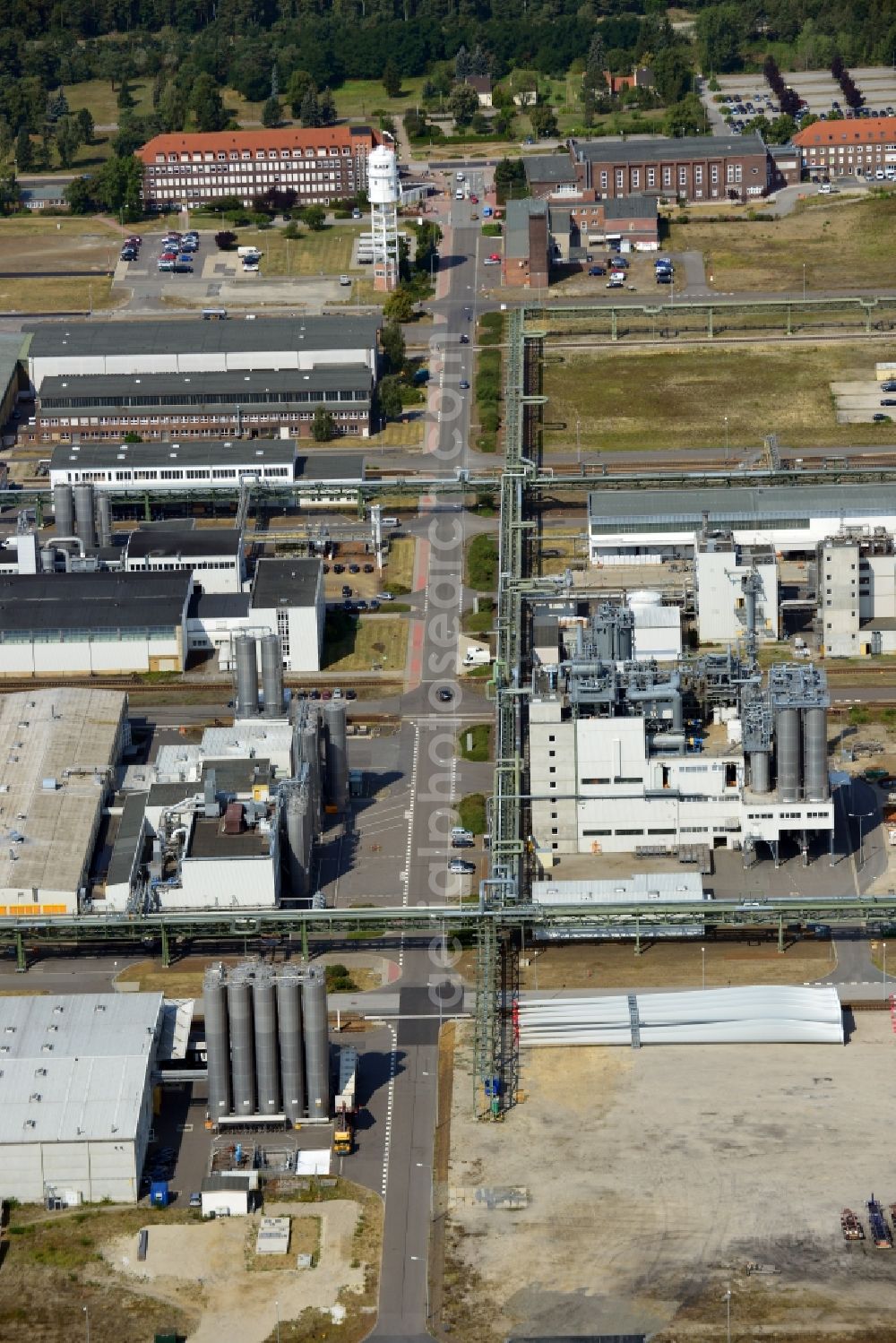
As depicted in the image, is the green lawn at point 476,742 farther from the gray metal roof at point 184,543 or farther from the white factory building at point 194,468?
the white factory building at point 194,468

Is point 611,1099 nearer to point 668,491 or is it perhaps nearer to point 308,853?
point 308,853

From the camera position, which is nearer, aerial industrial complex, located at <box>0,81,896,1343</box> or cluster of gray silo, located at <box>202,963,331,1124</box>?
aerial industrial complex, located at <box>0,81,896,1343</box>

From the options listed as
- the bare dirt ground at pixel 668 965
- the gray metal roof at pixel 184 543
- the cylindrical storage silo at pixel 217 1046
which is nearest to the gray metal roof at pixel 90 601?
the gray metal roof at pixel 184 543

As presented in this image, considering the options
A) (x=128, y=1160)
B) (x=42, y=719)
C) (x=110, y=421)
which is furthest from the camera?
(x=110, y=421)

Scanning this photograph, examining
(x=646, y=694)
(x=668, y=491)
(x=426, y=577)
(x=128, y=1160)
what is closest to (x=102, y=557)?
(x=426, y=577)

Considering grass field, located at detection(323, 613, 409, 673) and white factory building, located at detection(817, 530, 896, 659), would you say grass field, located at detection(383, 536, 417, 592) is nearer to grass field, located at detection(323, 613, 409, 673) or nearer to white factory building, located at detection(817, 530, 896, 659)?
grass field, located at detection(323, 613, 409, 673)

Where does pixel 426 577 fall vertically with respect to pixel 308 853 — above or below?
above

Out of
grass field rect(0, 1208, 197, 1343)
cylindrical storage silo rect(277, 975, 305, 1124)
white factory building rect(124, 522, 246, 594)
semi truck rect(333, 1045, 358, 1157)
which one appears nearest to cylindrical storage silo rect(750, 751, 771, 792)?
semi truck rect(333, 1045, 358, 1157)
